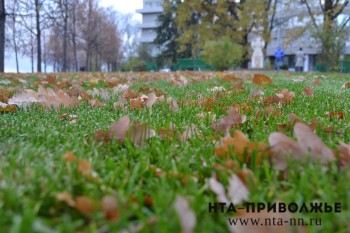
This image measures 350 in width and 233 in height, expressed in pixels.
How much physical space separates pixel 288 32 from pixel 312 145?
27.5 metres

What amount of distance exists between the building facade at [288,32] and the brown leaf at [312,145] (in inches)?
754

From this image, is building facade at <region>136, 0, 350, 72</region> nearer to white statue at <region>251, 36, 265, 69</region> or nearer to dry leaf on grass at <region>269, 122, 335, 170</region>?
white statue at <region>251, 36, 265, 69</region>

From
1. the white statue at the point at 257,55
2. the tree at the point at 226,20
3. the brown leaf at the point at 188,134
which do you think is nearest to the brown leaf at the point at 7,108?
the brown leaf at the point at 188,134

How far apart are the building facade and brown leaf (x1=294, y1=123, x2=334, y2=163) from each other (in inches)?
754

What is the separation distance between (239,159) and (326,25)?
2062cm

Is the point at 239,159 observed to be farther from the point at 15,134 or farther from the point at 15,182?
the point at 15,134

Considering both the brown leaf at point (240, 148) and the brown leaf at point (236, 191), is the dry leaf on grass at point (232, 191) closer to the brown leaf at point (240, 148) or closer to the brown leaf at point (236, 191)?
the brown leaf at point (236, 191)

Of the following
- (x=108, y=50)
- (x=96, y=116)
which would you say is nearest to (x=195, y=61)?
(x=108, y=50)

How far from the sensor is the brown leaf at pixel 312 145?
1016mm

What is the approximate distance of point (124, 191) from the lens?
34.6 inches

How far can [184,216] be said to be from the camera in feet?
2.21

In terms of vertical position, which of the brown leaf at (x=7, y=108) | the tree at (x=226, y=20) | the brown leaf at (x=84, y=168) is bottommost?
the brown leaf at (x=84, y=168)

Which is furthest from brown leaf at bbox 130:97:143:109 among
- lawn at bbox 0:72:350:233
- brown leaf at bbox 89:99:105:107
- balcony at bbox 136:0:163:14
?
balcony at bbox 136:0:163:14

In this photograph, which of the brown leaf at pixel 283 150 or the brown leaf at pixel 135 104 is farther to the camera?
the brown leaf at pixel 135 104
